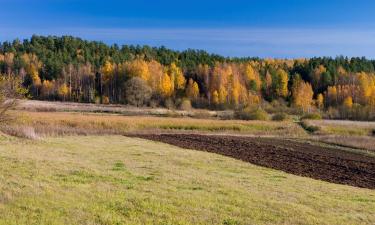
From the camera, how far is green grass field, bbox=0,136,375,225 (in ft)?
36.9

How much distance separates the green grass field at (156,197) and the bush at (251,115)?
6111 centimetres

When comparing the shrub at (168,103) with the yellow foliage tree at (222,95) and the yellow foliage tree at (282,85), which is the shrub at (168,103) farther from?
the yellow foliage tree at (282,85)

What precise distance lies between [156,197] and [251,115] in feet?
234

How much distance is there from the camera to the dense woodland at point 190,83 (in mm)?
134625

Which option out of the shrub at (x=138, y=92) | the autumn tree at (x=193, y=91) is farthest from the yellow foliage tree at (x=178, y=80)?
the shrub at (x=138, y=92)

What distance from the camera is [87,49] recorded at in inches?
7505

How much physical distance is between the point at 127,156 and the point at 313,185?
1156cm

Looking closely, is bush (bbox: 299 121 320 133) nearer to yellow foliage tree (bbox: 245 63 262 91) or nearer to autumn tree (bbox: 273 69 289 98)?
yellow foliage tree (bbox: 245 63 262 91)

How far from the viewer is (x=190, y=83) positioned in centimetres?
14588

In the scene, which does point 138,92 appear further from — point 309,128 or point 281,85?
point 309,128

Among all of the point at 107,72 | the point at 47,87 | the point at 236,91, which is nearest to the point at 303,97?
the point at 236,91

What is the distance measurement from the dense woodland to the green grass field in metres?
106

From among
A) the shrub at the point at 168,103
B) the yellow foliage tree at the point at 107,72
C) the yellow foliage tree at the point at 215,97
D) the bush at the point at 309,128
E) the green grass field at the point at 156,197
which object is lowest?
the bush at the point at 309,128

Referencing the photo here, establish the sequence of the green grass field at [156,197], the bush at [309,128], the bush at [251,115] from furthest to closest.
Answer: the bush at [251,115] → the bush at [309,128] → the green grass field at [156,197]
